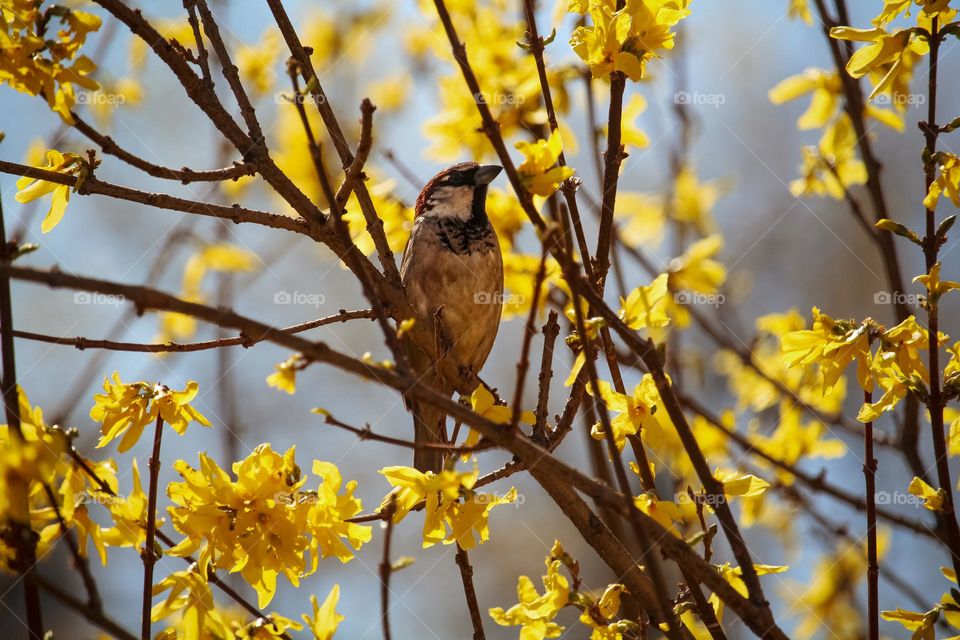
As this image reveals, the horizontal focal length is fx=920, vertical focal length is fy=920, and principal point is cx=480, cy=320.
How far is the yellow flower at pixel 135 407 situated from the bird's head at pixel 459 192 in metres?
2.00

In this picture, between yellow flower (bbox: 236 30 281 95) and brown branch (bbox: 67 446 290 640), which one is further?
yellow flower (bbox: 236 30 281 95)

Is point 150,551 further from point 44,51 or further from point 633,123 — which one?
point 633,123

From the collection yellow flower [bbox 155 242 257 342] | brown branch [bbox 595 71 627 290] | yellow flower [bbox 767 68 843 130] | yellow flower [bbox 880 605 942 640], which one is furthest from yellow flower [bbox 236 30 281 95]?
yellow flower [bbox 880 605 942 640]

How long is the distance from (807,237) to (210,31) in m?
7.14

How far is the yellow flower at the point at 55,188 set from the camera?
7.19 feet

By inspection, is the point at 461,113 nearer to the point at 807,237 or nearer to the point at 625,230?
the point at 625,230

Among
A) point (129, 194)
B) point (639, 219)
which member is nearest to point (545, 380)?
point (129, 194)

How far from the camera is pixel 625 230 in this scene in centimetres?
439

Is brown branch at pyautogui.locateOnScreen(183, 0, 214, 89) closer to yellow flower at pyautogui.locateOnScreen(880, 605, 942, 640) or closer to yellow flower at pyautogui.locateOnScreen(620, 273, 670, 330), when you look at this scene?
yellow flower at pyautogui.locateOnScreen(620, 273, 670, 330)

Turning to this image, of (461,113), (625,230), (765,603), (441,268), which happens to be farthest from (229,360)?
(765,603)

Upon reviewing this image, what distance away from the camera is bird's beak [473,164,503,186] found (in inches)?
152

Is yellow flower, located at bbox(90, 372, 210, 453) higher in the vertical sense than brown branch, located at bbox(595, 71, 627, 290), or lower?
lower

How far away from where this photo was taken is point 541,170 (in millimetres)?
1749

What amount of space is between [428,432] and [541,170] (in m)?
2.08
